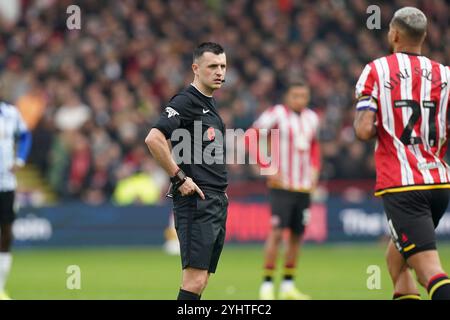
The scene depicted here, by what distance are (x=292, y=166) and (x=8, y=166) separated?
11.8ft

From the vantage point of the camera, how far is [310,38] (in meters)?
24.2

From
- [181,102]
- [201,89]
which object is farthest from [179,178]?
[201,89]

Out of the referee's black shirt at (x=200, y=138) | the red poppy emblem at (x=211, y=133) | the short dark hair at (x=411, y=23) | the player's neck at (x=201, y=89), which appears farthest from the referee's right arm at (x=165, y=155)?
the short dark hair at (x=411, y=23)

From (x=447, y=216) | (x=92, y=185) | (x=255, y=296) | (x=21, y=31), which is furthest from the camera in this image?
(x=21, y=31)

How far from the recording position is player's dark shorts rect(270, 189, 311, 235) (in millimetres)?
11867

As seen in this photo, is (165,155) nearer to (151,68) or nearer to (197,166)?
(197,166)

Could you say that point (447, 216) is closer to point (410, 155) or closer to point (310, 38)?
point (310, 38)

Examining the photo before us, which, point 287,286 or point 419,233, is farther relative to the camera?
point 287,286

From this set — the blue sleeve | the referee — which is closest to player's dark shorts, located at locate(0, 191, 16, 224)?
the blue sleeve

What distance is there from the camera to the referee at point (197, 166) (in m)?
7.32

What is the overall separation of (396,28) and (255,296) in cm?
513

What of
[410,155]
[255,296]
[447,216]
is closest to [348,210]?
[447,216]

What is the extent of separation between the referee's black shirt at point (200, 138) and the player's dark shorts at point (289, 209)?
4296mm
